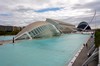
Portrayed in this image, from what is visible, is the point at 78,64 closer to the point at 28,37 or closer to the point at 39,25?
the point at 28,37

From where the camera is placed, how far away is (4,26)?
97312 mm

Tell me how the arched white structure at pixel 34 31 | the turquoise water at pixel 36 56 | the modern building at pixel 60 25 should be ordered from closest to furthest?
the turquoise water at pixel 36 56
the arched white structure at pixel 34 31
the modern building at pixel 60 25

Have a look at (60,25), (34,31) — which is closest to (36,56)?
(34,31)

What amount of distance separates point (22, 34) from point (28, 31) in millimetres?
1333

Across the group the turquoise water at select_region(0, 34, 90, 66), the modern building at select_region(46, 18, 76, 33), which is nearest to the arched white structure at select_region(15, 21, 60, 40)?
the turquoise water at select_region(0, 34, 90, 66)

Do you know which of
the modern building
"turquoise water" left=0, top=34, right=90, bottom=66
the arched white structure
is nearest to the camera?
"turquoise water" left=0, top=34, right=90, bottom=66

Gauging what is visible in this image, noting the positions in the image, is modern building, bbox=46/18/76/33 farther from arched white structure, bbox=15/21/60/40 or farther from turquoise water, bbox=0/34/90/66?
turquoise water, bbox=0/34/90/66

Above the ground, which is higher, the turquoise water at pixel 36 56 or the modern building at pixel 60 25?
the turquoise water at pixel 36 56

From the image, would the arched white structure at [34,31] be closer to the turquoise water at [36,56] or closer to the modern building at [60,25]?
the turquoise water at [36,56]

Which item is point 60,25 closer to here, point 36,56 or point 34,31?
point 34,31

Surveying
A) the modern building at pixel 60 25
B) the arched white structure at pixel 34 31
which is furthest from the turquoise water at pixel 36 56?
the modern building at pixel 60 25

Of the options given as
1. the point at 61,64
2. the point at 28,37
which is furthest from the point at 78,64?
the point at 28,37

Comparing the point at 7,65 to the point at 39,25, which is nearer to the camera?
the point at 7,65

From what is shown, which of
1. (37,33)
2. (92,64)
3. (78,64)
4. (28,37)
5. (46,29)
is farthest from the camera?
(46,29)
